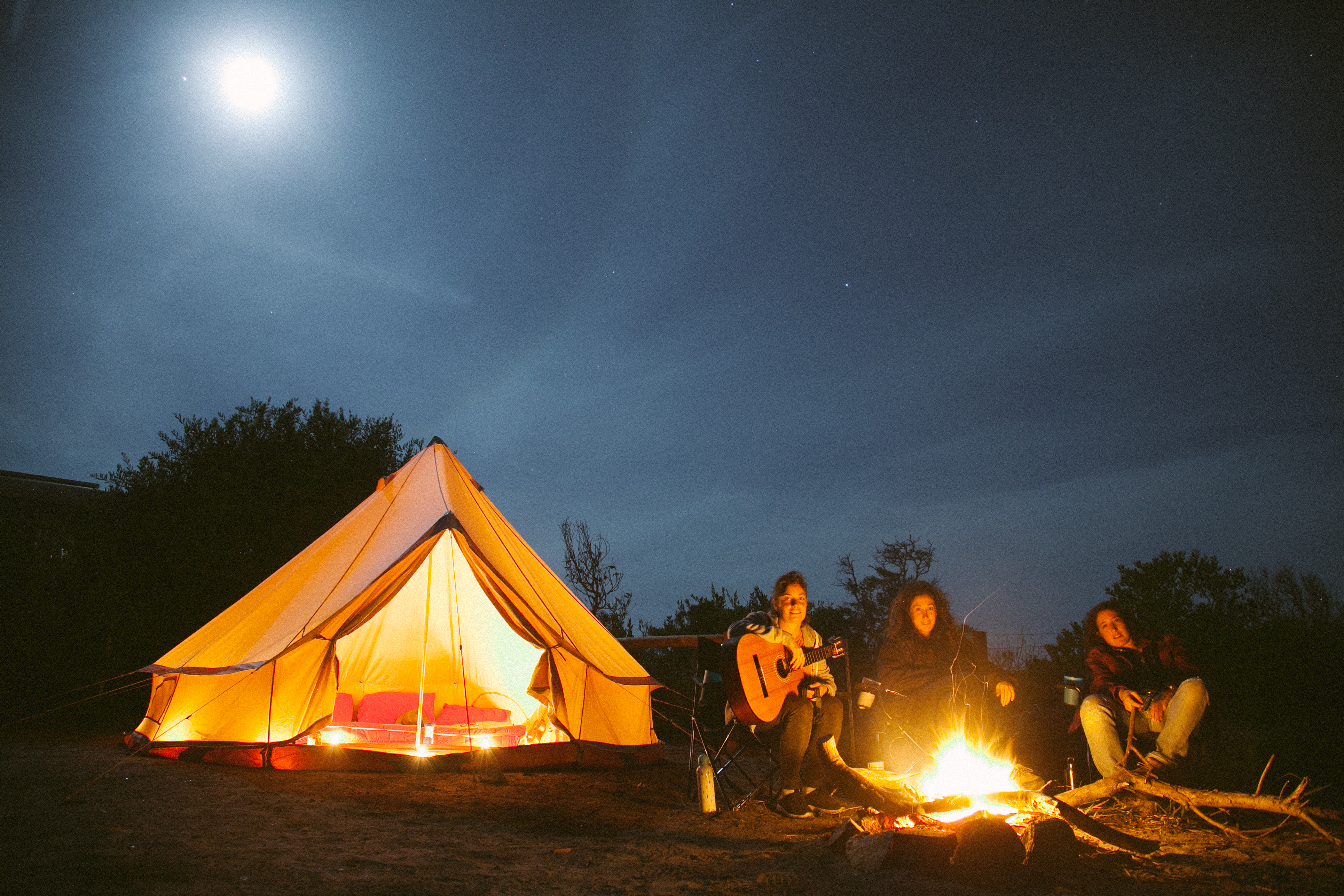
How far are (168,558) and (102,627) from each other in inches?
35.9

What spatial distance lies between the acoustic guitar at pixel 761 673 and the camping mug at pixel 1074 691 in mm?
1064

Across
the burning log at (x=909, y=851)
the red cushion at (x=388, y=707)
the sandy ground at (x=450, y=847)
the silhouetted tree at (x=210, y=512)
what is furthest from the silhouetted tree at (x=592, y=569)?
the burning log at (x=909, y=851)

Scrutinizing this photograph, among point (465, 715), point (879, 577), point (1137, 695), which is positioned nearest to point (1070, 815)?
point (1137, 695)

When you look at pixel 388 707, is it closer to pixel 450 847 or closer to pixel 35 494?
pixel 450 847

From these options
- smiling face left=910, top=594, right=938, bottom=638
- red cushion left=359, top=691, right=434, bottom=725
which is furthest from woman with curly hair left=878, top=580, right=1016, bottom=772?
red cushion left=359, top=691, right=434, bottom=725

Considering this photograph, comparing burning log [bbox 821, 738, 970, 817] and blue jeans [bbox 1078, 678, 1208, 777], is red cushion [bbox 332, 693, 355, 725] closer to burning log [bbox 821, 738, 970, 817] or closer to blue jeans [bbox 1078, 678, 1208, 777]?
burning log [bbox 821, 738, 970, 817]

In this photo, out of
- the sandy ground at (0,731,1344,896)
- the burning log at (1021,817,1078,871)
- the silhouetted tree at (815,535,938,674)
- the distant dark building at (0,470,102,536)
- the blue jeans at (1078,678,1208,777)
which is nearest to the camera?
the sandy ground at (0,731,1344,896)

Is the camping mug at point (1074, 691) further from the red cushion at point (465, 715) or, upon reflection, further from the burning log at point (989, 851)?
the red cushion at point (465, 715)

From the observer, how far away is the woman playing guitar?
3279 millimetres

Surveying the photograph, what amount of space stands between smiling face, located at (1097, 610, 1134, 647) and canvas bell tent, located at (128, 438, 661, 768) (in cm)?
268

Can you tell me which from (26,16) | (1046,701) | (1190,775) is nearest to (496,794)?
(1190,775)

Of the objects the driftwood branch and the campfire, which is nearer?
the campfire

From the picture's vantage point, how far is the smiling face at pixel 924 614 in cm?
360

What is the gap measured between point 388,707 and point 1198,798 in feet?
16.6
